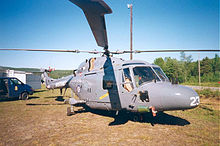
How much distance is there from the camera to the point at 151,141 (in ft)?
14.6

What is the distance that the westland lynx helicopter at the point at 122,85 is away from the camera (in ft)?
13.0

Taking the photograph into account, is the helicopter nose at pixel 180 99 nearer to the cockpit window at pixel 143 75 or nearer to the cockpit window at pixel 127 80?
the cockpit window at pixel 143 75

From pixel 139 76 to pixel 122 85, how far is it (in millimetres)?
833

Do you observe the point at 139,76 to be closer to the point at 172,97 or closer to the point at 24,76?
the point at 172,97

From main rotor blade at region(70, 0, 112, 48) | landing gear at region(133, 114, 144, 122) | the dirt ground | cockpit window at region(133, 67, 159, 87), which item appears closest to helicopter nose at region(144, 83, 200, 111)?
cockpit window at region(133, 67, 159, 87)

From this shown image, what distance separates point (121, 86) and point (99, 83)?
4.41 ft

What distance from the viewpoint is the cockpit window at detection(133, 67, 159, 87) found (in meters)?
5.70

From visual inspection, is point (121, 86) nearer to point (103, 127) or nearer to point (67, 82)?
point (103, 127)

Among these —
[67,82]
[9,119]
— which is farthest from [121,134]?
[67,82]

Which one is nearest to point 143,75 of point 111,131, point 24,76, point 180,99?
point 180,99

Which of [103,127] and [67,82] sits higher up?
[67,82]

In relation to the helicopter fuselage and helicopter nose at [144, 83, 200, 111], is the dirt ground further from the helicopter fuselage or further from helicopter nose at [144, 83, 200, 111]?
helicopter nose at [144, 83, 200, 111]

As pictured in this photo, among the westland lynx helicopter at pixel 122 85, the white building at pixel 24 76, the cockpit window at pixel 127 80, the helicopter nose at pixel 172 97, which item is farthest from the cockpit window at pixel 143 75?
the white building at pixel 24 76

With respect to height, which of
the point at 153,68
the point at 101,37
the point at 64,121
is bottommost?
the point at 64,121
